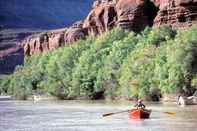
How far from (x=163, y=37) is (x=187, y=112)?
210ft

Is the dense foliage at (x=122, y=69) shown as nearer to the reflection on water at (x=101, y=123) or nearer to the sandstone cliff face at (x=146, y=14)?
the sandstone cliff face at (x=146, y=14)

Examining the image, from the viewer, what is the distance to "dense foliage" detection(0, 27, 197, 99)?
346 feet

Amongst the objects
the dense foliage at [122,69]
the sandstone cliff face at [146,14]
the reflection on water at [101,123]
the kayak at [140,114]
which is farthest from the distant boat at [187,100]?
the sandstone cliff face at [146,14]

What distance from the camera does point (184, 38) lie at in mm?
111188

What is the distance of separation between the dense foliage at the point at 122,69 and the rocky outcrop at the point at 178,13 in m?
5.20

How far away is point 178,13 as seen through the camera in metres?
160

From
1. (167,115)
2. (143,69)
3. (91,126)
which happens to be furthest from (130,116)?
(143,69)

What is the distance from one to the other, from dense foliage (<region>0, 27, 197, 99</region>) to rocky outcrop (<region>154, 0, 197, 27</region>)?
520cm

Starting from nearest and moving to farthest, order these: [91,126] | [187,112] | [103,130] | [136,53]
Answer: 1. [103,130]
2. [91,126]
3. [187,112]
4. [136,53]

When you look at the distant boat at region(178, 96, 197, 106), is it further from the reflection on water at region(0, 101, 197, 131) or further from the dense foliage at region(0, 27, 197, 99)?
the reflection on water at region(0, 101, 197, 131)

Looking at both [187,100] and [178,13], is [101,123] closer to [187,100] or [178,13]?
[187,100]

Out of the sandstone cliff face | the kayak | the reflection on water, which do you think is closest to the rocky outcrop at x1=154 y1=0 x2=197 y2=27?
the sandstone cliff face

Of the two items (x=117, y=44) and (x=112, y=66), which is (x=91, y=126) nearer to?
(x=112, y=66)

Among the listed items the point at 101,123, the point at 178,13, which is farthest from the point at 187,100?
the point at 178,13
